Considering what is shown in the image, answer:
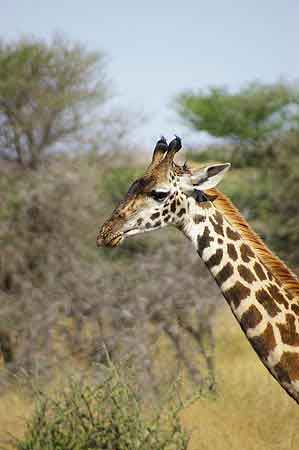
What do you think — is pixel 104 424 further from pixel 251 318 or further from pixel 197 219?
pixel 197 219

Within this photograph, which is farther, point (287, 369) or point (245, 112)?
point (245, 112)

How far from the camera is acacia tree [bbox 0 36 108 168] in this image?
63.2ft

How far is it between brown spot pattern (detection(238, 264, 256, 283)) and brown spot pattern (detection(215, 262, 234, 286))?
57 mm

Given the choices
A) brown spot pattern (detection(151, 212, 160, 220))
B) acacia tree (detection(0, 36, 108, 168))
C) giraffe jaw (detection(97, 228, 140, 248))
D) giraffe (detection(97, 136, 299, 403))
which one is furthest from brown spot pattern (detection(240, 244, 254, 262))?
acacia tree (detection(0, 36, 108, 168))

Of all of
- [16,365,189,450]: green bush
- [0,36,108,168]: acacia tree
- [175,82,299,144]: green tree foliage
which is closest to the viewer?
[16,365,189,450]: green bush

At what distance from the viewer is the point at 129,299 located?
10977 millimetres

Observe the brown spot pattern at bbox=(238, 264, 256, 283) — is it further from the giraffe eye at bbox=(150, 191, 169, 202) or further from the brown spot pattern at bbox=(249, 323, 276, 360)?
Answer: the giraffe eye at bbox=(150, 191, 169, 202)

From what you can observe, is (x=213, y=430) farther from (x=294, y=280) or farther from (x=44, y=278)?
(x=44, y=278)

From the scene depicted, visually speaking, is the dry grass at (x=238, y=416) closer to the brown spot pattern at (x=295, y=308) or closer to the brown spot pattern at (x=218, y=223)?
the brown spot pattern at (x=295, y=308)

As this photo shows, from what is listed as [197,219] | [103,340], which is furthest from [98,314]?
[197,219]

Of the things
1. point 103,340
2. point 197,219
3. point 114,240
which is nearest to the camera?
point 114,240

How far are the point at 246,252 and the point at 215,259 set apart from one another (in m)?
0.22

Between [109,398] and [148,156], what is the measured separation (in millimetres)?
14057

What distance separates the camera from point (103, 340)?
10.3 m
